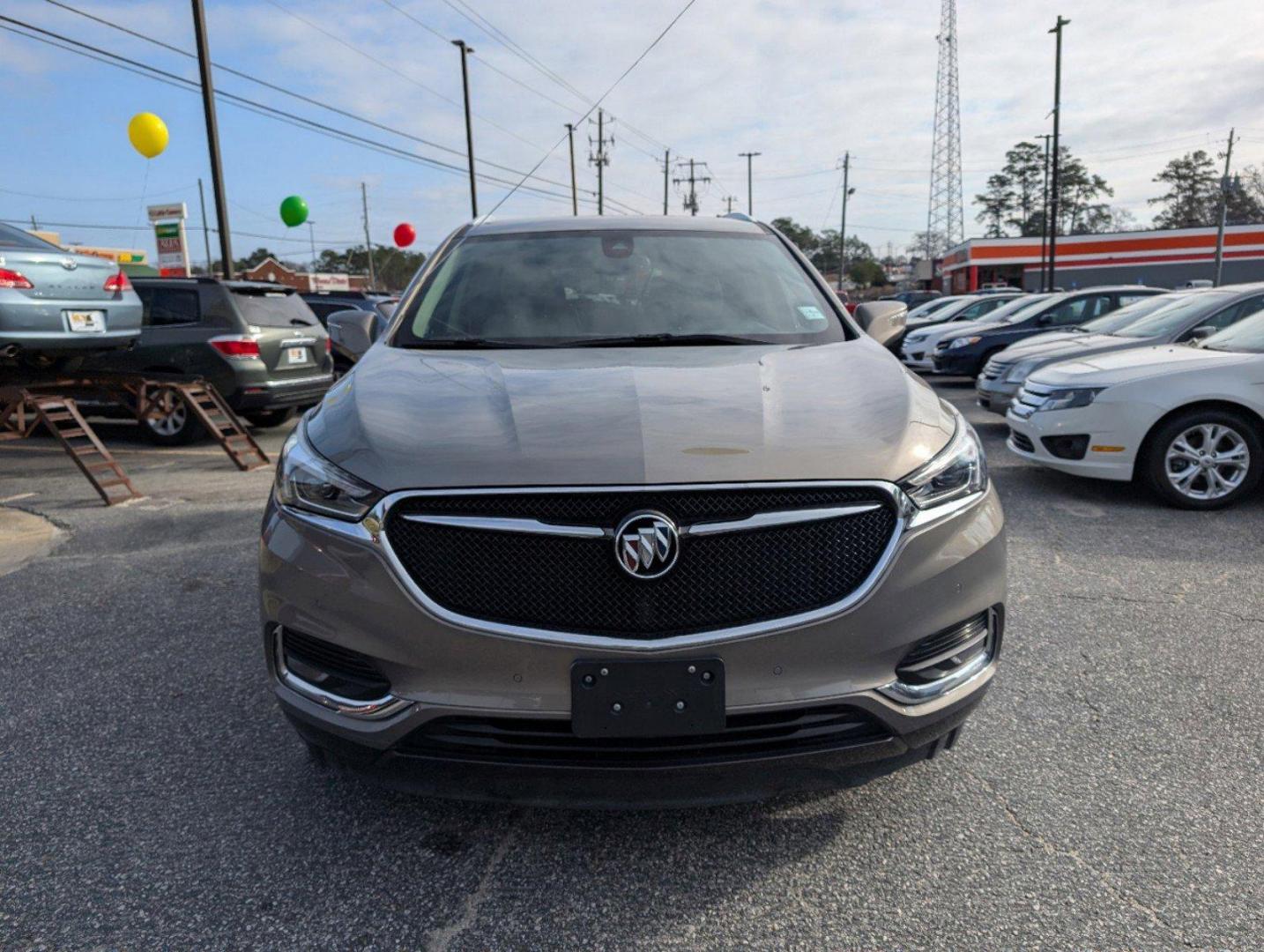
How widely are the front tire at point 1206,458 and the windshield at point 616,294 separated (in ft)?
12.5

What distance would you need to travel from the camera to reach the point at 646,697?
1980 mm

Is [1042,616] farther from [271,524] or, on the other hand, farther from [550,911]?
[271,524]

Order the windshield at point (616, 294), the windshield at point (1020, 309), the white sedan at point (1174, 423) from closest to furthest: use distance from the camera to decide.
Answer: the windshield at point (616, 294) < the white sedan at point (1174, 423) < the windshield at point (1020, 309)

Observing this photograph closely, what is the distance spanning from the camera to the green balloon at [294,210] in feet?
79.6

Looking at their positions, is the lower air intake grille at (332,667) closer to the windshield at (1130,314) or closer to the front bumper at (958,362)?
the windshield at (1130,314)

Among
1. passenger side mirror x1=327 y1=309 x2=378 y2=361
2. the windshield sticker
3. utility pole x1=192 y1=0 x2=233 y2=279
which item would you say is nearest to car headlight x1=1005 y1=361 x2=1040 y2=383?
the windshield sticker

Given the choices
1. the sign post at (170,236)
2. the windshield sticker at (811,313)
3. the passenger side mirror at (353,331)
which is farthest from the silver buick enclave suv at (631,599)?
the sign post at (170,236)

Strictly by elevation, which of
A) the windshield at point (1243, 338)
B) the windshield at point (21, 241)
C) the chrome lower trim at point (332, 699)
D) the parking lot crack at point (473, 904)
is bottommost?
the parking lot crack at point (473, 904)

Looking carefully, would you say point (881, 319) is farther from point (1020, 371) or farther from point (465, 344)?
point (1020, 371)

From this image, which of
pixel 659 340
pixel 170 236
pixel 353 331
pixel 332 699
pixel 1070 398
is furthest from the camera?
pixel 170 236

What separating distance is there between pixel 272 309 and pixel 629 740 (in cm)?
964

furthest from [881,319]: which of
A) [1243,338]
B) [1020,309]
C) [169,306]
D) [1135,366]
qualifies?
[1020,309]

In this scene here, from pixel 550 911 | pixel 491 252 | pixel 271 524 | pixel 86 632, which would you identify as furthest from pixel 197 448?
pixel 550 911

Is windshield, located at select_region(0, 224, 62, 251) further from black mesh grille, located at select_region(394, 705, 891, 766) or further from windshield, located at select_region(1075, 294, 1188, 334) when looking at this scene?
windshield, located at select_region(1075, 294, 1188, 334)
